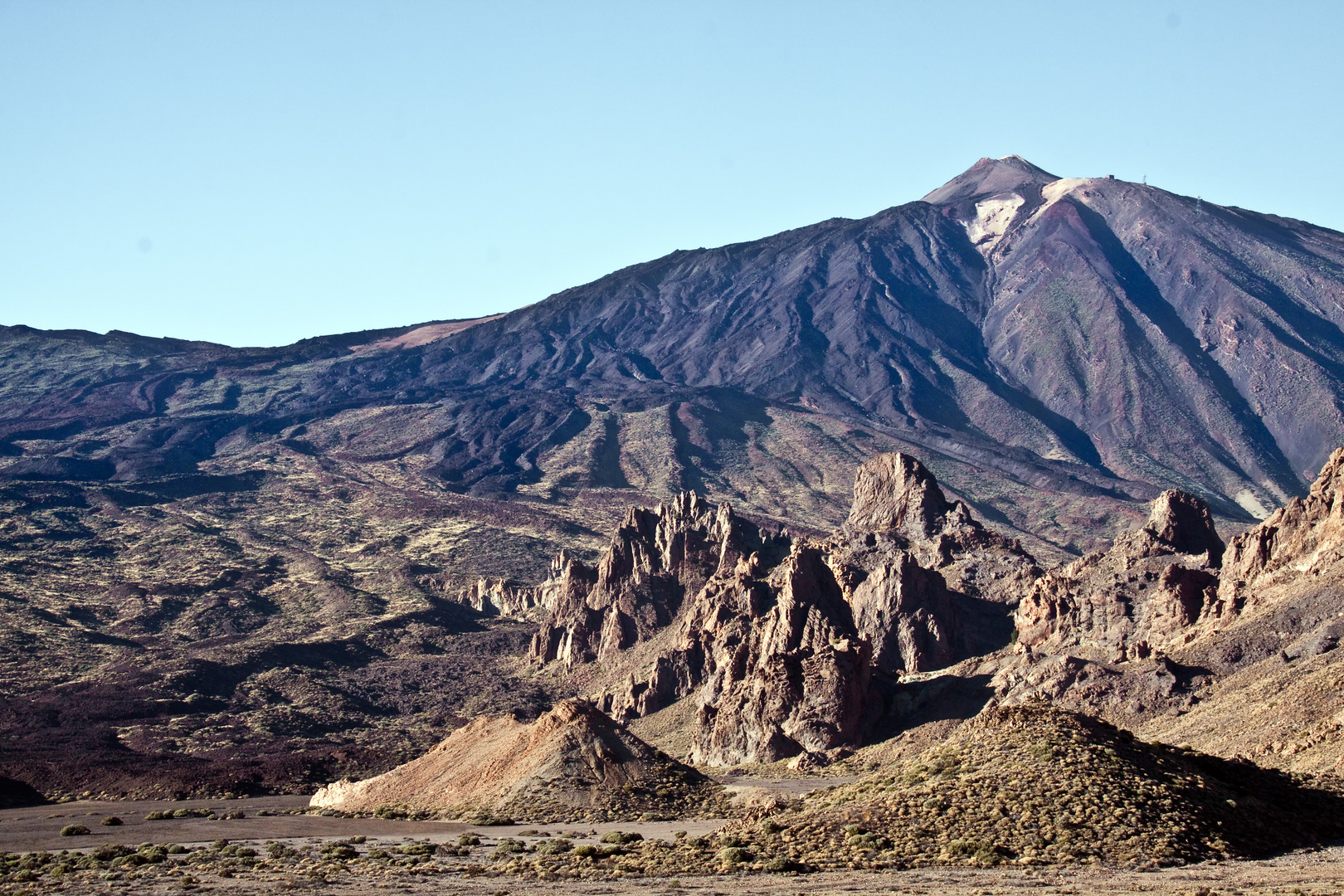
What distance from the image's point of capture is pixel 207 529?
171 m

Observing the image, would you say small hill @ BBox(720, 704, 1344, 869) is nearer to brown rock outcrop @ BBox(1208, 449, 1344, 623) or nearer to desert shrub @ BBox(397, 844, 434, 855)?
desert shrub @ BBox(397, 844, 434, 855)

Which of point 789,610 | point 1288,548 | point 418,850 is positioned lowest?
point 418,850

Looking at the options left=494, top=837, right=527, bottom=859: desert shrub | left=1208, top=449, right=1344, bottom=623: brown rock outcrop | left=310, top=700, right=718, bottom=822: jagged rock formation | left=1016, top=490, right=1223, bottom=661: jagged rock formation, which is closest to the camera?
left=494, top=837, right=527, bottom=859: desert shrub

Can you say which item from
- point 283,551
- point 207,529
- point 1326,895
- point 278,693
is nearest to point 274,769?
point 278,693

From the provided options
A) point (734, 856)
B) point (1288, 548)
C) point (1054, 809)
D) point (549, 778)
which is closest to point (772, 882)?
point (734, 856)

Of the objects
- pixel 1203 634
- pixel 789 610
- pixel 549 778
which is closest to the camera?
pixel 549 778

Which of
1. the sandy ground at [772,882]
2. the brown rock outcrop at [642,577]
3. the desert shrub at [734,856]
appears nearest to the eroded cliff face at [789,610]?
the brown rock outcrop at [642,577]

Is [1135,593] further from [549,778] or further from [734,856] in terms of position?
[734,856]

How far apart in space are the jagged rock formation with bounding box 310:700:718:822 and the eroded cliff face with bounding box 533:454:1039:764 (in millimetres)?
12330

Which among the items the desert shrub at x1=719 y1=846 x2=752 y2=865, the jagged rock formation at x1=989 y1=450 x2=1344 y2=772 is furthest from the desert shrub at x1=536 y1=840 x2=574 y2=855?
the jagged rock formation at x1=989 y1=450 x2=1344 y2=772

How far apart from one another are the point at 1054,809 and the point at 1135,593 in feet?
124

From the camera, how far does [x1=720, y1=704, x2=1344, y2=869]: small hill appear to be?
38469 millimetres

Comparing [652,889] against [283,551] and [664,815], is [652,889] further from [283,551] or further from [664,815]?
[283,551]

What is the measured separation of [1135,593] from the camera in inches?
2953
